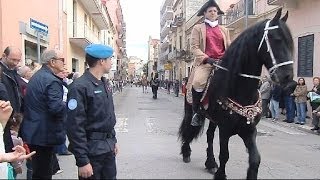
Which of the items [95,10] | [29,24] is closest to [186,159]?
[29,24]

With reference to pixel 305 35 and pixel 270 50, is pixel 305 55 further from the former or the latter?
pixel 270 50

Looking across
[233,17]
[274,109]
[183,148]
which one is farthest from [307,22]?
[183,148]

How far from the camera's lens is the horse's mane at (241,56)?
4.88 m

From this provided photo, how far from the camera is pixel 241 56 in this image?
198 inches

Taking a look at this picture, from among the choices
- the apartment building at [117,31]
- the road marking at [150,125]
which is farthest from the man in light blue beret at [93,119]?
the apartment building at [117,31]

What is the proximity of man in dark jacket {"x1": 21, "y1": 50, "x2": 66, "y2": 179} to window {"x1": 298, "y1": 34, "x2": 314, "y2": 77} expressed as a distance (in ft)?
47.5

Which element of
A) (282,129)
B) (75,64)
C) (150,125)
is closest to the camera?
(150,125)

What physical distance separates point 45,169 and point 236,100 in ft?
8.14

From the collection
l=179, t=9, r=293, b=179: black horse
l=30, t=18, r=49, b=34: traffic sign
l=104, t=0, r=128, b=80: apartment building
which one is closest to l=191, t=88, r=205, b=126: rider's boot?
l=179, t=9, r=293, b=179: black horse

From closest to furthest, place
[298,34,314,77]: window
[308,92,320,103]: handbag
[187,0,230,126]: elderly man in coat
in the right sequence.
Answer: [187,0,230,126]: elderly man in coat, [308,92,320,103]: handbag, [298,34,314,77]: window

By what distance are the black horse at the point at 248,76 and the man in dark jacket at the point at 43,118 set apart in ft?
6.72

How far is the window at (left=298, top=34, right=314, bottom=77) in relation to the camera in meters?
17.3

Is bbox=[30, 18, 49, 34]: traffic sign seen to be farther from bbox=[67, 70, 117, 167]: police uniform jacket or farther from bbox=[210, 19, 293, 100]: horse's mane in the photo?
bbox=[67, 70, 117, 167]: police uniform jacket

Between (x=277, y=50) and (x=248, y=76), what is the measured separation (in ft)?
1.89
